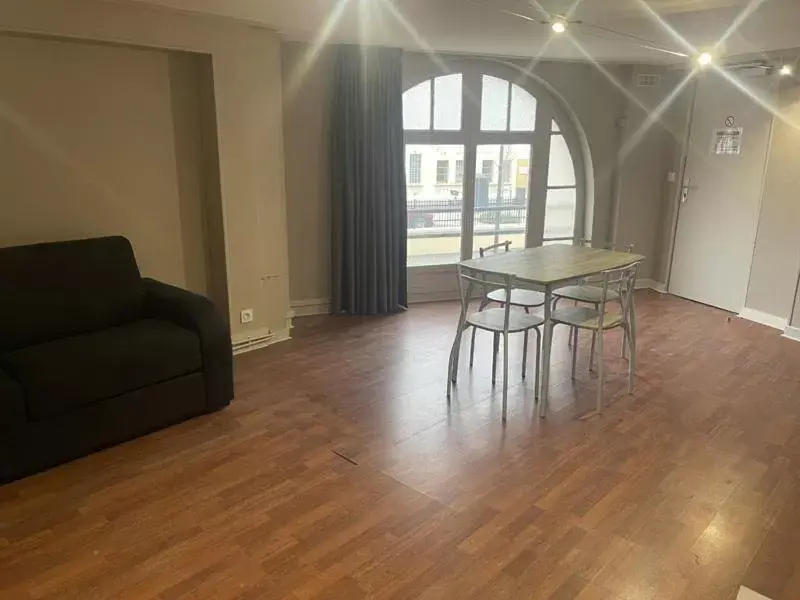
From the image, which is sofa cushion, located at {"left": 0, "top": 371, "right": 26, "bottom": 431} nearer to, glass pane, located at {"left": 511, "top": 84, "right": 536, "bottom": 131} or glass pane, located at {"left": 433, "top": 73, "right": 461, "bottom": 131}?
glass pane, located at {"left": 433, "top": 73, "right": 461, "bottom": 131}

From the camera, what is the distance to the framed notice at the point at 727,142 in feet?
18.4

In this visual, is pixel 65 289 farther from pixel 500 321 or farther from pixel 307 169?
pixel 500 321

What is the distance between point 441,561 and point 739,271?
4.62 m

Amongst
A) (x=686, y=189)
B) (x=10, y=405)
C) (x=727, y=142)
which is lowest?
(x=10, y=405)

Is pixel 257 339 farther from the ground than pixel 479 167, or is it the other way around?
pixel 479 167

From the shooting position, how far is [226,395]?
12.0ft

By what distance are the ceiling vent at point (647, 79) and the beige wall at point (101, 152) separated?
168 inches

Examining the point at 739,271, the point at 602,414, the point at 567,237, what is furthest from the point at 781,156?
the point at 602,414

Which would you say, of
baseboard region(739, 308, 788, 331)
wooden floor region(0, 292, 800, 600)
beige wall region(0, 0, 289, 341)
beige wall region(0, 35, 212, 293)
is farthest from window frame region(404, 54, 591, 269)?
wooden floor region(0, 292, 800, 600)

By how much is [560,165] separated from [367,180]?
7.38 feet

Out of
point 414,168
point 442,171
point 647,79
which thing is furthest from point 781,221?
point 414,168

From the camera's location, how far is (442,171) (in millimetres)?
5891

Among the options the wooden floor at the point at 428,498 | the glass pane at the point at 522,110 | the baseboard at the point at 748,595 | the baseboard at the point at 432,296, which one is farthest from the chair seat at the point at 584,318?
the glass pane at the point at 522,110

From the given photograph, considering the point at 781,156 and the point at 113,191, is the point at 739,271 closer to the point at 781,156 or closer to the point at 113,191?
the point at 781,156
